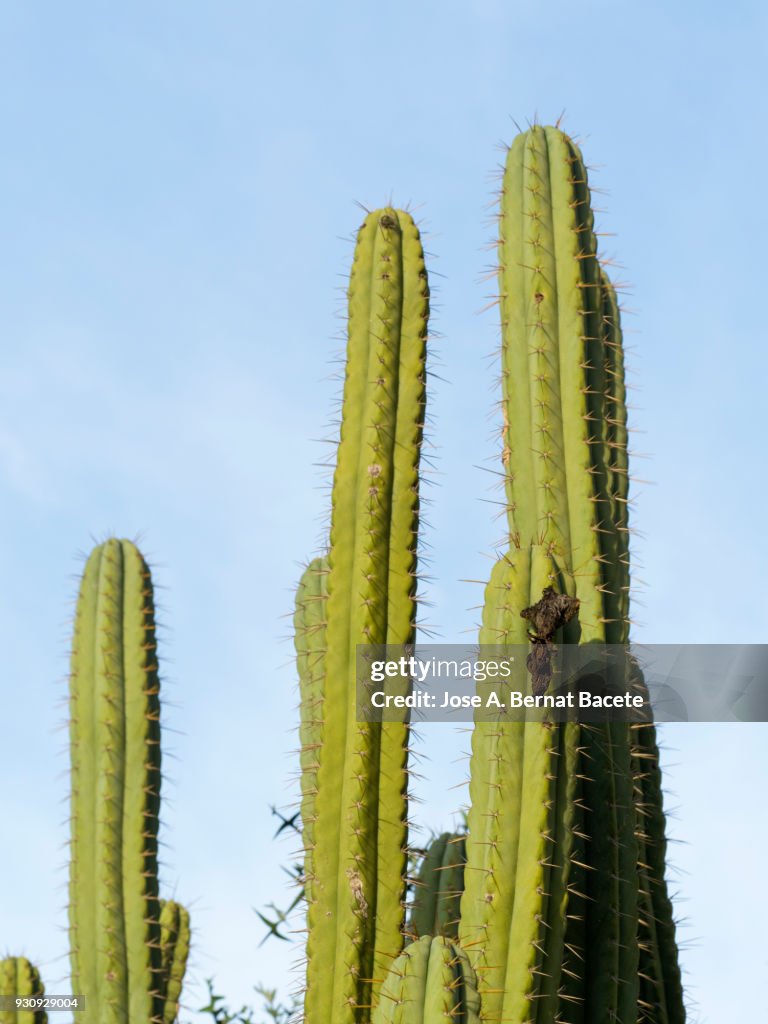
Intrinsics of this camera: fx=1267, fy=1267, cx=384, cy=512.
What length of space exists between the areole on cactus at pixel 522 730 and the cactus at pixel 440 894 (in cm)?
2

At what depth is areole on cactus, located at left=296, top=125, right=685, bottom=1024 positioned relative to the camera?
3.11 m

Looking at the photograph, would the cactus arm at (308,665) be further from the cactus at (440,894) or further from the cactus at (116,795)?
the cactus at (116,795)

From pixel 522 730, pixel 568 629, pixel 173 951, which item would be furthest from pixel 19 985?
pixel 568 629

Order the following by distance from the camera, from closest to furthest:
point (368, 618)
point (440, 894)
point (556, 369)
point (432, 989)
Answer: point (432, 989) < point (368, 618) < point (556, 369) < point (440, 894)

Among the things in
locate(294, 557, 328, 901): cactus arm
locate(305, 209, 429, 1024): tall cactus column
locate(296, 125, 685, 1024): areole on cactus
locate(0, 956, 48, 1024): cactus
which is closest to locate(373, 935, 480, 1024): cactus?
locate(296, 125, 685, 1024): areole on cactus

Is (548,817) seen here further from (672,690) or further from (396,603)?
(672,690)

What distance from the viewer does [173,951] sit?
5660 mm

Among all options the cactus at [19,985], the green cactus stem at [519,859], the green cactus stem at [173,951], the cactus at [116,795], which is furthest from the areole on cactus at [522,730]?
the cactus at [19,985]

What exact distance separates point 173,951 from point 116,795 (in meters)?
1.03

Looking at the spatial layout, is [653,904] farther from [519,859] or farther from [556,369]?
[556,369]

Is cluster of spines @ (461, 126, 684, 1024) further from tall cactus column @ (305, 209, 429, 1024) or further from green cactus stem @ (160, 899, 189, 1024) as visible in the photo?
green cactus stem @ (160, 899, 189, 1024)

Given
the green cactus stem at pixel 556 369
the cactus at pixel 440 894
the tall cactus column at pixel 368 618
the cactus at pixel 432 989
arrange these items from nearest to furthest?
the cactus at pixel 432 989
the tall cactus column at pixel 368 618
the green cactus stem at pixel 556 369
the cactus at pixel 440 894

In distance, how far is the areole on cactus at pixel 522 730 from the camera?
10.2ft

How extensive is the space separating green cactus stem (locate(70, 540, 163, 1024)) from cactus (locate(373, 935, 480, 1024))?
221cm
